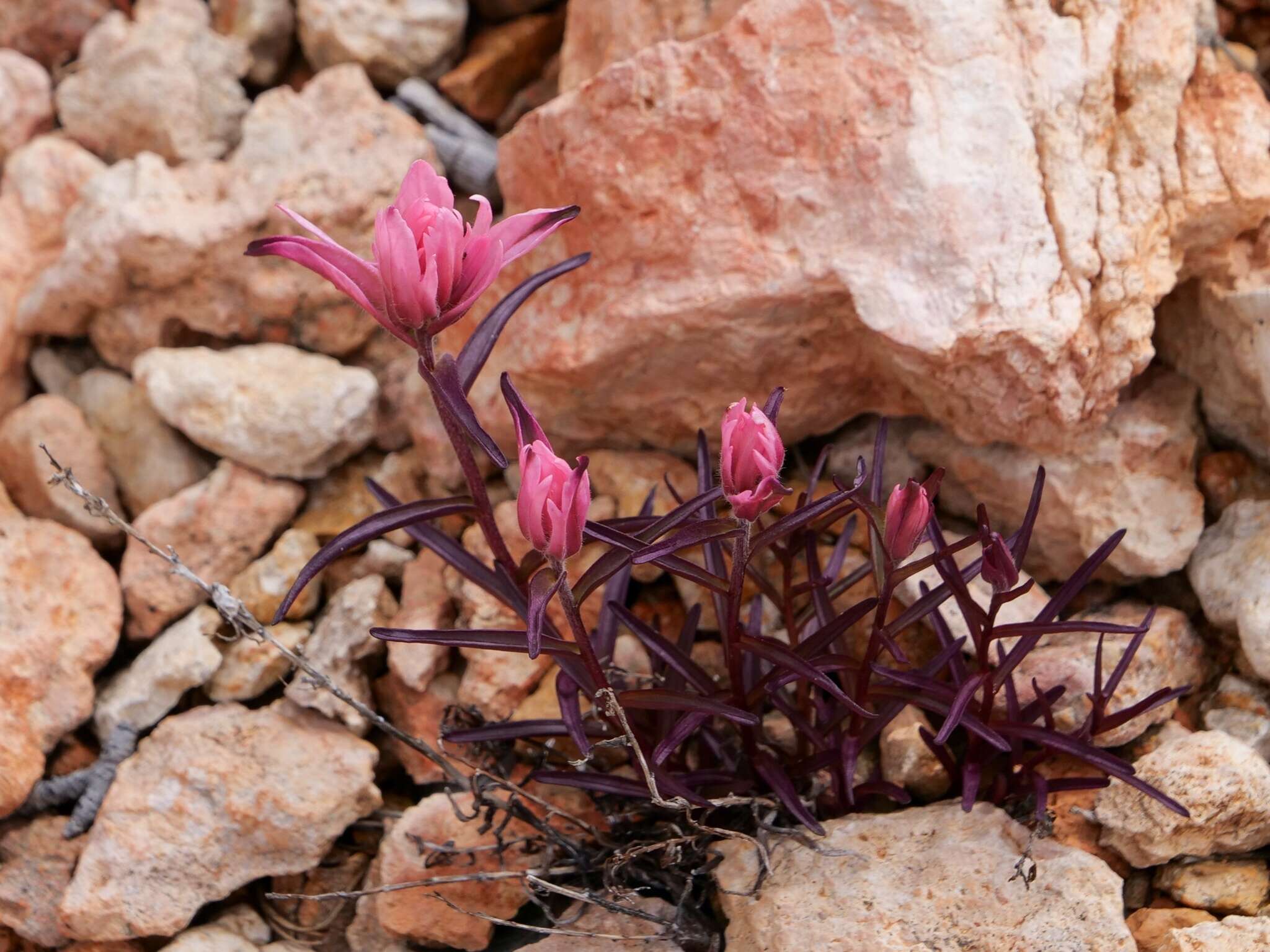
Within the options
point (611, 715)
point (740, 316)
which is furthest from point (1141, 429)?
point (611, 715)

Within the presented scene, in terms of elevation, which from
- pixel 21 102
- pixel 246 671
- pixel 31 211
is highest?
pixel 21 102

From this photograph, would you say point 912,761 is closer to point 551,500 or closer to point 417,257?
point 551,500

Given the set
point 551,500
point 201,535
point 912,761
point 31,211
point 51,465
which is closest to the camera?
point 551,500

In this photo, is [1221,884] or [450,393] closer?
[450,393]

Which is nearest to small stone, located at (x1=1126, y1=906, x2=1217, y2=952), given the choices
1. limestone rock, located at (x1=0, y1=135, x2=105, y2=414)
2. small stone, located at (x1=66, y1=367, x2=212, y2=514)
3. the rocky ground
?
the rocky ground

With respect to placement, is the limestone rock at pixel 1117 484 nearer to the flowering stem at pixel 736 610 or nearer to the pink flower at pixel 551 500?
the flowering stem at pixel 736 610

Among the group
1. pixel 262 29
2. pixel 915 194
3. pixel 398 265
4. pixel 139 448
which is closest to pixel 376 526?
pixel 398 265
